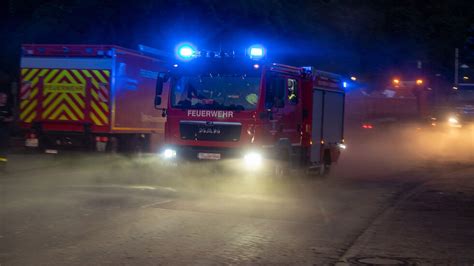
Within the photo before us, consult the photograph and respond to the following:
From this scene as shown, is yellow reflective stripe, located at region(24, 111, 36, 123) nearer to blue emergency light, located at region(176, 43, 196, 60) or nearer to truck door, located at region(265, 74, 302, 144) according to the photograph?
blue emergency light, located at region(176, 43, 196, 60)

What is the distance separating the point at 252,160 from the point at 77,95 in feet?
19.9

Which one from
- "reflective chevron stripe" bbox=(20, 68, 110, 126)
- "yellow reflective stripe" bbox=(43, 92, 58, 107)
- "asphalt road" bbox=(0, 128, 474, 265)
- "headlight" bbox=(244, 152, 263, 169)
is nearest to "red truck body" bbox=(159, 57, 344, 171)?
"headlight" bbox=(244, 152, 263, 169)

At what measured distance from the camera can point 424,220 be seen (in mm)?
10359

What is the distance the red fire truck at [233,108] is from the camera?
13562 millimetres

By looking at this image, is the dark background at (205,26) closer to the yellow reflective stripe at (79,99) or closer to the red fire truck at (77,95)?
the red fire truck at (77,95)

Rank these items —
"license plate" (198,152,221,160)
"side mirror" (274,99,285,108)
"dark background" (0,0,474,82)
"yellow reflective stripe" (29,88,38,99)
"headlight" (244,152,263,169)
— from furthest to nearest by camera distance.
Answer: "dark background" (0,0,474,82) → "yellow reflective stripe" (29,88,38,99) → "side mirror" (274,99,285,108) → "license plate" (198,152,221,160) → "headlight" (244,152,263,169)

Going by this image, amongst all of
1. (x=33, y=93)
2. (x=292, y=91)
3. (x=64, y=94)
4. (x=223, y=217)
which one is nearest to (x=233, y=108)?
(x=292, y=91)

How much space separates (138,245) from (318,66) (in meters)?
23.2

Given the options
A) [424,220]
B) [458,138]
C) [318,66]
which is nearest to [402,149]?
[318,66]

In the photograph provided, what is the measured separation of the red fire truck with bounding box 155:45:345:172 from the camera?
1356 cm

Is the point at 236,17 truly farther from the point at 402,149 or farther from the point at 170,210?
the point at 170,210

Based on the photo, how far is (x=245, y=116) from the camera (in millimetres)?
13547

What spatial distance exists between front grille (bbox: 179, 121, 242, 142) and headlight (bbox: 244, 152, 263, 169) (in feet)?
1.45

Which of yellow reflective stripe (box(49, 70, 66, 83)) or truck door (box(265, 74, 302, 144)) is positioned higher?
yellow reflective stripe (box(49, 70, 66, 83))
